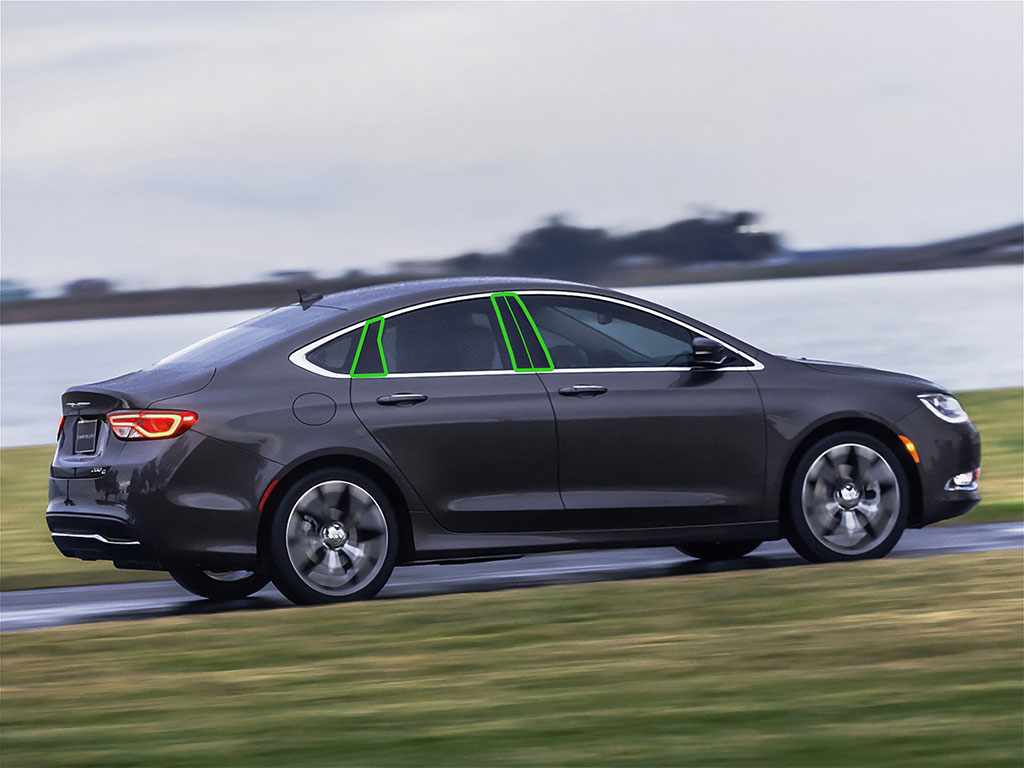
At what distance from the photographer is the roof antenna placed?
9656 mm

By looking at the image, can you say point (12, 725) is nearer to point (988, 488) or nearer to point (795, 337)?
point (988, 488)

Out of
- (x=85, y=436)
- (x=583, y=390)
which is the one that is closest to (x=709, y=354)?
(x=583, y=390)

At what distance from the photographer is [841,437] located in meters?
9.76

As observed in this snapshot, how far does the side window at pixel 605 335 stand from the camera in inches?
371

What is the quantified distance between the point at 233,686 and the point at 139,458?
2.05m

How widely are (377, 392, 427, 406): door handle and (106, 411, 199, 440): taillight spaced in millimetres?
956

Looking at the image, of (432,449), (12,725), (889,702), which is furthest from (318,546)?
(889,702)

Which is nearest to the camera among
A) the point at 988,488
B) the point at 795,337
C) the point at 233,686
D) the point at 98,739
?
the point at 98,739

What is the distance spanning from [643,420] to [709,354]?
559mm

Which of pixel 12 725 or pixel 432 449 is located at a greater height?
pixel 432 449

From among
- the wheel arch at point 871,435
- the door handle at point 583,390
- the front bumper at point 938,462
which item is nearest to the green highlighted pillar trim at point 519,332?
the door handle at point 583,390

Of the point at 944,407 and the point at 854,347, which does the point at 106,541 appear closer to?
the point at 944,407

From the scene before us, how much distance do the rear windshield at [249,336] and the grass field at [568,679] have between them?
1.34 metres

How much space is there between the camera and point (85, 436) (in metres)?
8.92
